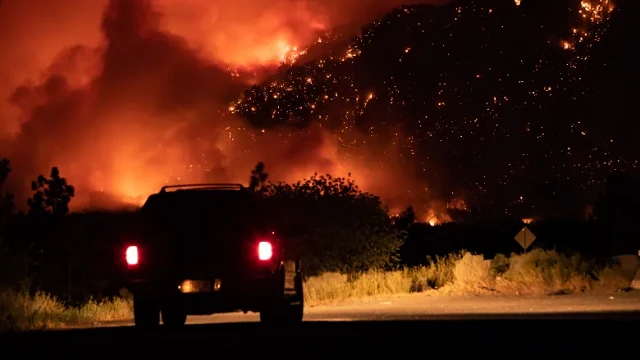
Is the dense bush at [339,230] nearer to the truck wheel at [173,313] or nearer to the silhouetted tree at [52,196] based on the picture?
the silhouetted tree at [52,196]

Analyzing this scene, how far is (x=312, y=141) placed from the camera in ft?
348

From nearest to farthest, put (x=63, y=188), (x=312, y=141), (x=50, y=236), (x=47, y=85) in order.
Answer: (x=50, y=236) → (x=63, y=188) → (x=47, y=85) → (x=312, y=141)

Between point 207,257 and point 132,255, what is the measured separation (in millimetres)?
1067

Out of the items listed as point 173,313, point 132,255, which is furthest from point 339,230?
point 132,255

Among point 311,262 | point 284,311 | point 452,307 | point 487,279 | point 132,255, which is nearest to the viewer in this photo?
point 132,255

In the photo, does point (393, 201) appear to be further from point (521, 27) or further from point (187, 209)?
point (187, 209)

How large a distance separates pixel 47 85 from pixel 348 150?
40189 millimetres

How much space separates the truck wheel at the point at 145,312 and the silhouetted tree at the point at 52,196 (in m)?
35.5

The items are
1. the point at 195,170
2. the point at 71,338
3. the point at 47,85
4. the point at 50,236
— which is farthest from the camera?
the point at 195,170

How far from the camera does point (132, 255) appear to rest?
17.9 metres

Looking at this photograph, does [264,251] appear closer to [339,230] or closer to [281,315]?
[281,315]

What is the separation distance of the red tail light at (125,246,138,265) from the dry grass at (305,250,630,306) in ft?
51.9

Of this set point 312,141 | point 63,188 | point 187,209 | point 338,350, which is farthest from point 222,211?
point 312,141

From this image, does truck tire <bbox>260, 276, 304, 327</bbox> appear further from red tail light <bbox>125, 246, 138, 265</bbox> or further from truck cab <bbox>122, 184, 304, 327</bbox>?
red tail light <bbox>125, 246, 138, 265</bbox>
